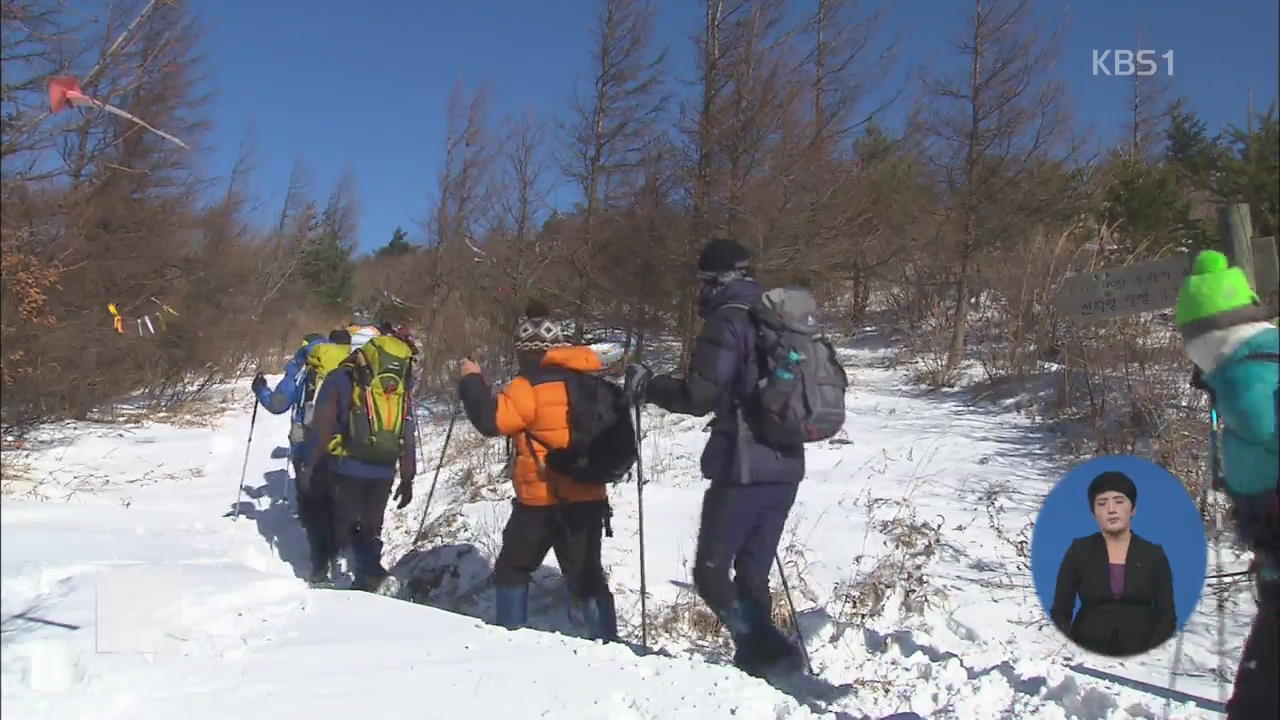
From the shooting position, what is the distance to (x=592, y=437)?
4.14 metres

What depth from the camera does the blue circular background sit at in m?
3.23

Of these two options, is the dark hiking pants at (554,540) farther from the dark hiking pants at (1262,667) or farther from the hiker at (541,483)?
the dark hiking pants at (1262,667)

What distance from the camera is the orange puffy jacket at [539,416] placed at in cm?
403

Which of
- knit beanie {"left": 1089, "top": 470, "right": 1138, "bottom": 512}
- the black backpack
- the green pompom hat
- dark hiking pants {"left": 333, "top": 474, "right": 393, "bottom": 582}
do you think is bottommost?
dark hiking pants {"left": 333, "top": 474, "right": 393, "bottom": 582}

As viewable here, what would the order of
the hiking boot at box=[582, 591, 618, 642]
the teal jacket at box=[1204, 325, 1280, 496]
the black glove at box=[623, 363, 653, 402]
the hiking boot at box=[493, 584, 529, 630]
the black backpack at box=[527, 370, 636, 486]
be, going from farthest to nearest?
the hiking boot at box=[582, 591, 618, 642]
the hiking boot at box=[493, 584, 529, 630]
the black backpack at box=[527, 370, 636, 486]
the black glove at box=[623, 363, 653, 402]
the teal jacket at box=[1204, 325, 1280, 496]

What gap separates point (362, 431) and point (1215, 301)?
452 centimetres

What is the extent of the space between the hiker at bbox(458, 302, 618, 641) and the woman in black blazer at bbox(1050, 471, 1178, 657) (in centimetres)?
214

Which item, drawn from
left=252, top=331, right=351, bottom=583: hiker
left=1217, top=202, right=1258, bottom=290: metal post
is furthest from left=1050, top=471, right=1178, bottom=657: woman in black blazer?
left=252, top=331, right=351, bottom=583: hiker

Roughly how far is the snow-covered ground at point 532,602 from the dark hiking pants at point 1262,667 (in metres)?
0.85

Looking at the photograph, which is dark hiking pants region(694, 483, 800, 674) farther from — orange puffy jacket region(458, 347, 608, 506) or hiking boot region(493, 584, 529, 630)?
hiking boot region(493, 584, 529, 630)

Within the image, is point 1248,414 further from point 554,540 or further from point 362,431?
point 362,431

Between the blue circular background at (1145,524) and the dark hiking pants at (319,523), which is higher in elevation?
the blue circular background at (1145,524)

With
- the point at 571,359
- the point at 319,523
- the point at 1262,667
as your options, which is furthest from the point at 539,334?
the point at 1262,667

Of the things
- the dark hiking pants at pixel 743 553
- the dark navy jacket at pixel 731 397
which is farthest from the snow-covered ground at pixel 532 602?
the dark navy jacket at pixel 731 397
